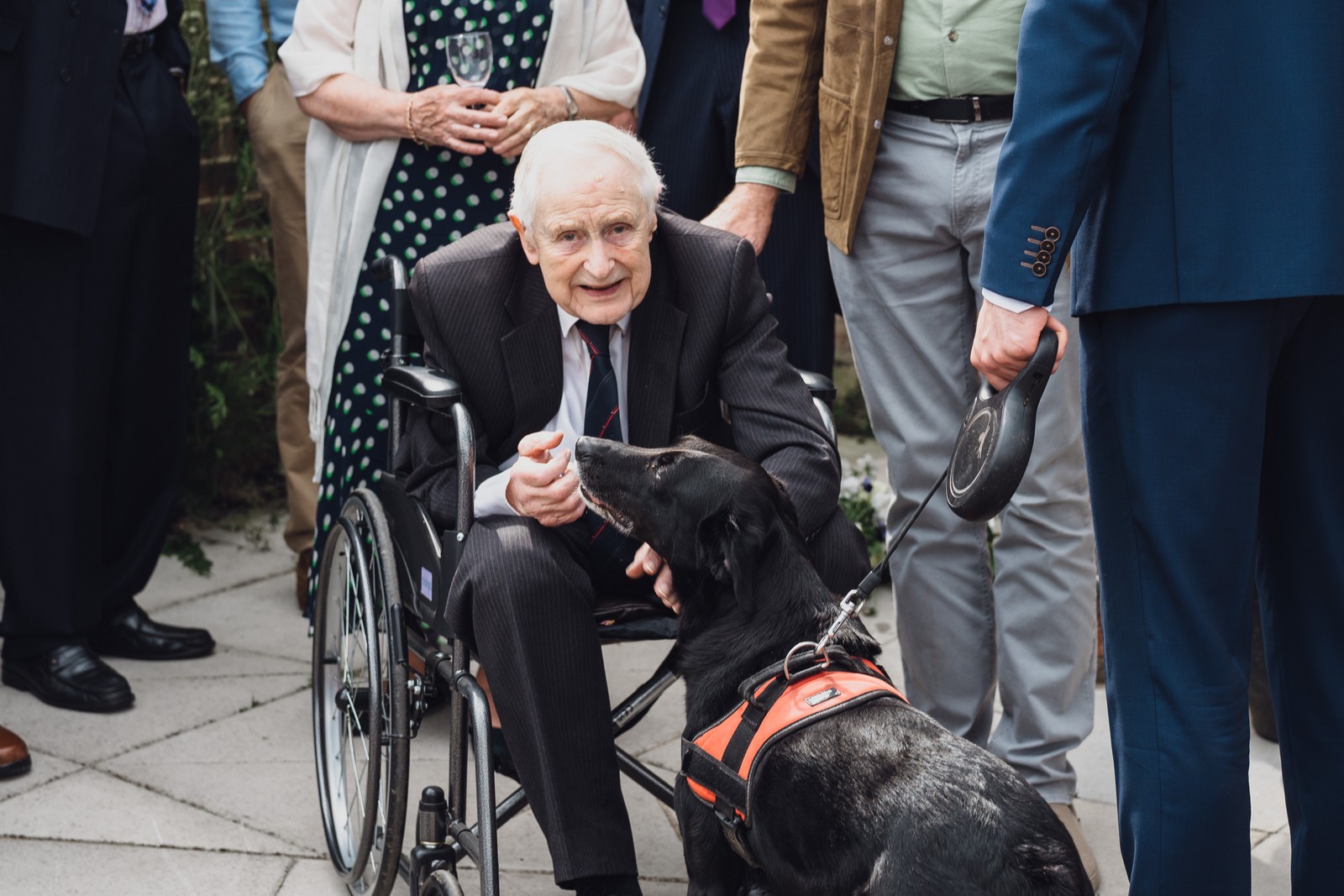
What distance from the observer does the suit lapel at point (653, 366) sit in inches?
100

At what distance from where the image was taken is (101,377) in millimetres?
3695

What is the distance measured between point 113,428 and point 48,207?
0.72 meters

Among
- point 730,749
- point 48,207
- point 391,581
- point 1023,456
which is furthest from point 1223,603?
point 48,207

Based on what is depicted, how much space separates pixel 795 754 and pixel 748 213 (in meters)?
1.34

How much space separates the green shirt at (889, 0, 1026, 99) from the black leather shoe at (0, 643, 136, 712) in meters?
2.33

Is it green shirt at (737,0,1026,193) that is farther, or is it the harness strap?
green shirt at (737,0,1026,193)

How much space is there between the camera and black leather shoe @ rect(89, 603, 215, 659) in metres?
3.93

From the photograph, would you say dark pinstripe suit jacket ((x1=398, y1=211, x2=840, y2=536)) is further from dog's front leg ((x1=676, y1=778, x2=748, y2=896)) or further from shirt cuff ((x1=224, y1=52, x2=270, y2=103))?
shirt cuff ((x1=224, y1=52, x2=270, y2=103))

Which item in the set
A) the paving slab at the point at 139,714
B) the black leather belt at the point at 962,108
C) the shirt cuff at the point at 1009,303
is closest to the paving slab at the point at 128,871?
the paving slab at the point at 139,714

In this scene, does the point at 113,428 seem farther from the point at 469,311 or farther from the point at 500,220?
the point at 469,311

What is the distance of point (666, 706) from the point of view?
145 inches

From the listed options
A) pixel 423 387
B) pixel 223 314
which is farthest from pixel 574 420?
pixel 223 314

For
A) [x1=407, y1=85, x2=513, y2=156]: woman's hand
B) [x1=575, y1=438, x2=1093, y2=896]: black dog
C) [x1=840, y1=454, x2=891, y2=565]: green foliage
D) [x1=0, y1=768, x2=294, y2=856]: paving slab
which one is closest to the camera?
[x1=575, y1=438, x2=1093, y2=896]: black dog

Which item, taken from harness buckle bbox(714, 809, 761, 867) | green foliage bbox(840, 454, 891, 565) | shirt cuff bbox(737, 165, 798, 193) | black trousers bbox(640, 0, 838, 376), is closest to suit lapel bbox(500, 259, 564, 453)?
shirt cuff bbox(737, 165, 798, 193)
